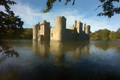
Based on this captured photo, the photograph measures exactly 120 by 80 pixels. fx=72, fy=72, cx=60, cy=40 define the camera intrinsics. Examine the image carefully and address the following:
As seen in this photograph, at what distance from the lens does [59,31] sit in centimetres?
2850

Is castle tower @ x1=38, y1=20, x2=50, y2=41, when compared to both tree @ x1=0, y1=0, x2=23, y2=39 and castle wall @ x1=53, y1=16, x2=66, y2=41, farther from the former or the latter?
tree @ x1=0, y1=0, x2=23, y2=39

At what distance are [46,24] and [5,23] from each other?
3247 cm

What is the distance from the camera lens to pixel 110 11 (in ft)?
14.3

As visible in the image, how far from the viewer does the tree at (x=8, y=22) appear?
2420 millimetres

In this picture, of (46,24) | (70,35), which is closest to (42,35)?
(46,24)

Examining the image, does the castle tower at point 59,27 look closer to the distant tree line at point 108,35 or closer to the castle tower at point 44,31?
the castle tower at point 44,31

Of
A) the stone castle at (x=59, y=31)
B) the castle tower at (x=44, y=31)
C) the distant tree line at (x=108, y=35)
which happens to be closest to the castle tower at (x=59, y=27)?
the stone castle at (x=59, y=31)

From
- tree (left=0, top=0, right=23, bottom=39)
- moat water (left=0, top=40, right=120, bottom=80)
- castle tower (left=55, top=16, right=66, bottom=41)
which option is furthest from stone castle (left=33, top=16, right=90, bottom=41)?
tree (left=0, top=0, right=23, bottom=39)

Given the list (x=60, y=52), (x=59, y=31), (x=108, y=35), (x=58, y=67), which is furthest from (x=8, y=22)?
(x=108, y=35)

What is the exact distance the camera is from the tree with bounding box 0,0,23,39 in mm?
2420

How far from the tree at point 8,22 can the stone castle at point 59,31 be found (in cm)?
2572

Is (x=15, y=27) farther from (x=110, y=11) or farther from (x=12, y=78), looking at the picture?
(x=110, y=11)

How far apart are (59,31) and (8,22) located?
26200 mm

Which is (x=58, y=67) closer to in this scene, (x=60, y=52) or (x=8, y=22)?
(x=8, y=22)
